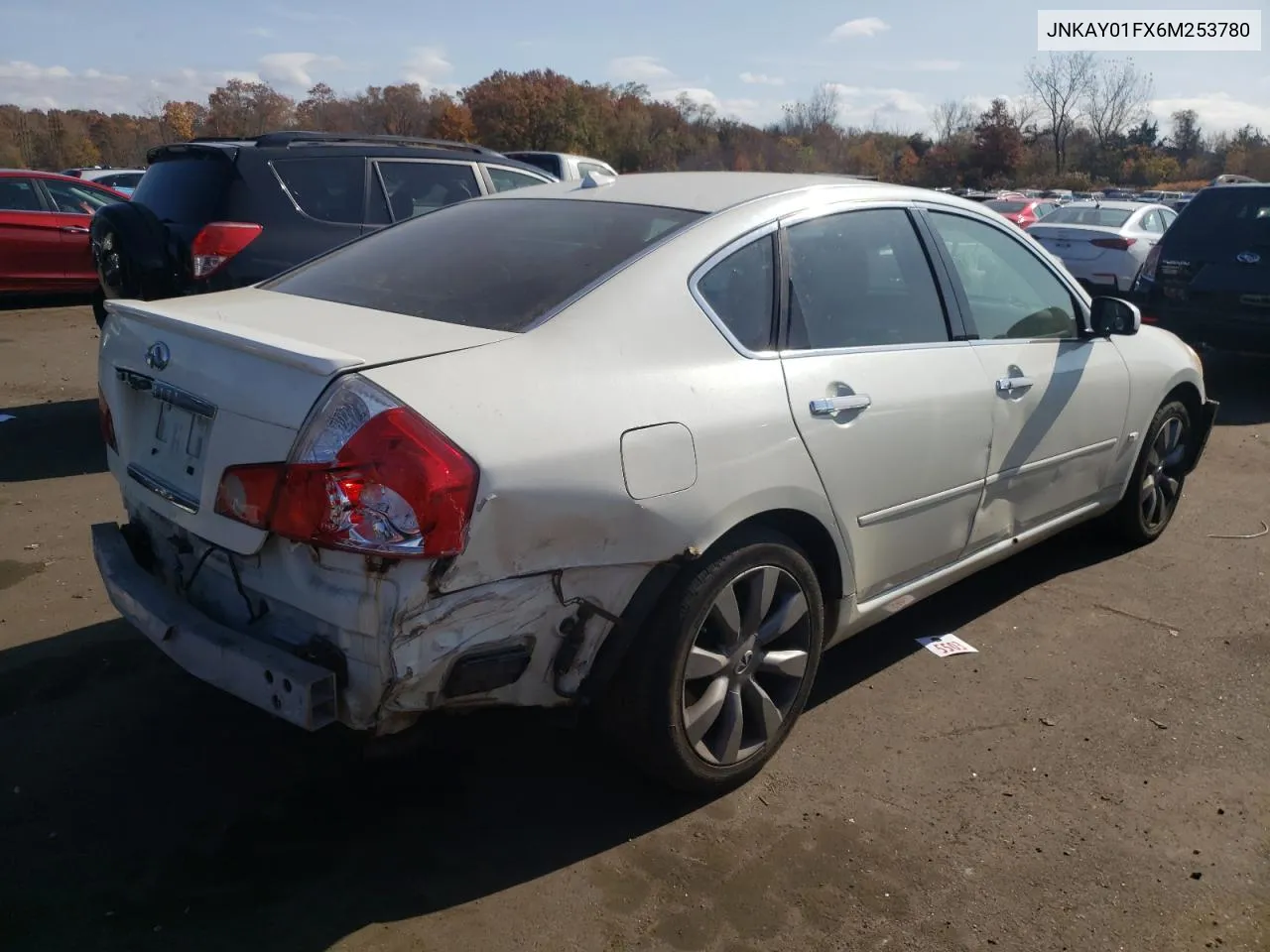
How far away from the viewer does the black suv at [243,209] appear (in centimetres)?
628

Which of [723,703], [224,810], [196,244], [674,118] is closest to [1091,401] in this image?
[723,703]

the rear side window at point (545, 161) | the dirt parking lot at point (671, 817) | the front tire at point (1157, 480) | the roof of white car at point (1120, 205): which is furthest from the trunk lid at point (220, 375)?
the roof of white car at point (1120, 205)

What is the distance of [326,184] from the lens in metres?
6.89

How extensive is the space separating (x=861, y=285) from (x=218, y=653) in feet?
7.36

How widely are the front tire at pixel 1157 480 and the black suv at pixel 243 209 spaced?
15.4 ft

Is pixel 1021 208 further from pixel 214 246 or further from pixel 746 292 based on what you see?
pixel 746 292

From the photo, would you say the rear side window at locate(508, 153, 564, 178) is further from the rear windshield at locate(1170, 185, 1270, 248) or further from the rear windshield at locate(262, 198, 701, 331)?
the rear windshield at locate(262, 198, 701, 331)

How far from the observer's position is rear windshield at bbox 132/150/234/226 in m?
6.38

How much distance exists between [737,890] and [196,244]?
16.6 ft

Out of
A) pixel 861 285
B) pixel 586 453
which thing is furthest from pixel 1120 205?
pixel 586 453

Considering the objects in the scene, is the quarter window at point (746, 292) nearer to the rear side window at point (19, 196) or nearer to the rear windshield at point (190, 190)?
the rear windshield at point (190, 190)

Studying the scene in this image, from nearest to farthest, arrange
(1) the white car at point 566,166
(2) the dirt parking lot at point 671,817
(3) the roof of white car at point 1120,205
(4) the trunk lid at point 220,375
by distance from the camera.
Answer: (4) the trunk lid at point 220,375
(2) the dirt parking lot at point 671,817
(1) the white car at point 566,166
(3) the roof of white car at point 1120,205

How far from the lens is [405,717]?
8.23 ft

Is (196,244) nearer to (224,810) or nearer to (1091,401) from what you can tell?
(224,810)
